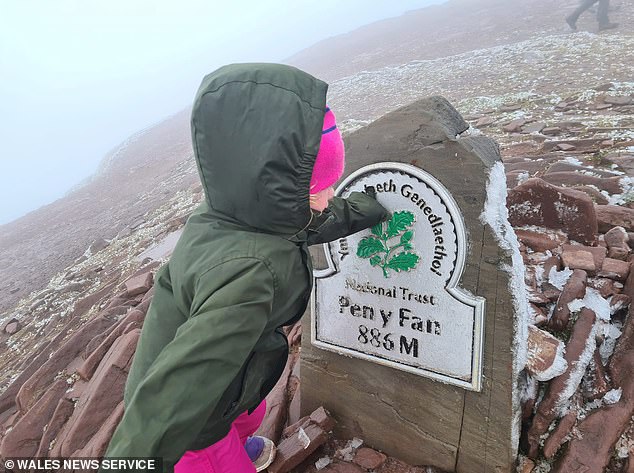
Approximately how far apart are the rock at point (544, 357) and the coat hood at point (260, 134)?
1.58 m

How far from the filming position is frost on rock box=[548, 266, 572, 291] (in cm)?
279

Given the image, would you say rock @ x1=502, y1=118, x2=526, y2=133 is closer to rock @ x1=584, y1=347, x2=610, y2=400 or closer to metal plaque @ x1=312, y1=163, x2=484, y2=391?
rock @ x1=584, y1=347, x2=610, y2=400

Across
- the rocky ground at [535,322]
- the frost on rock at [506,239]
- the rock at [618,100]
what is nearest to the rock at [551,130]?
the rocky ground at [535,322]

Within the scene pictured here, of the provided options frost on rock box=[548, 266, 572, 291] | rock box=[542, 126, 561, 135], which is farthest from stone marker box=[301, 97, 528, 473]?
rock box=[542, 126, 561, 135]

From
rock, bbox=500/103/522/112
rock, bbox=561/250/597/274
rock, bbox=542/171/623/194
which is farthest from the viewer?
rock, bbox=500/103/522/112

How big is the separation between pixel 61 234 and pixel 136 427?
1725cm

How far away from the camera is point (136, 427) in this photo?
123 cm

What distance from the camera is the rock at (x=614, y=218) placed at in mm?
3265

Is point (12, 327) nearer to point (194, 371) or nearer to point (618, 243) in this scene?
point (194, 371)

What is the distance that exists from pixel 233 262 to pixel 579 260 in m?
2.41

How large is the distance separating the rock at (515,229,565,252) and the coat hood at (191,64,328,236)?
2.19 metres

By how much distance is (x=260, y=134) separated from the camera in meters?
1.47

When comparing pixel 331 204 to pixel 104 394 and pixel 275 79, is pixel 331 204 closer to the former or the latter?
pixel 275 79

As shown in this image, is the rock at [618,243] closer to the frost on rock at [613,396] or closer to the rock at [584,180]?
the rock at [584,180]
